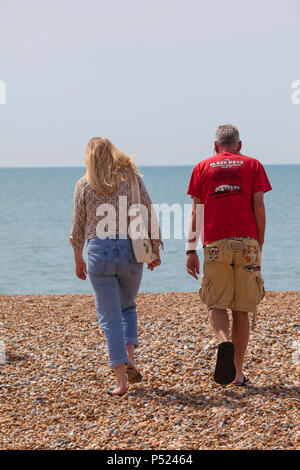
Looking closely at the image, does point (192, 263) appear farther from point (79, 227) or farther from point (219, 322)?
point (79, 227)

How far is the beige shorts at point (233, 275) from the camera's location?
208 inches

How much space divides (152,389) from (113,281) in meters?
1.01

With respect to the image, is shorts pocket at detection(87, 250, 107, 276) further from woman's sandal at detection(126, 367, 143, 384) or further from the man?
woman's sandal at detection(126, 367, 143, 384)

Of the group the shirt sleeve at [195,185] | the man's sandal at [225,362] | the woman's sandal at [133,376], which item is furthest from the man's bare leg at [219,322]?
the shirt sleeve at [195,185]

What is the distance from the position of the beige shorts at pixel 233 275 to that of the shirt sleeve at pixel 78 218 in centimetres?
96

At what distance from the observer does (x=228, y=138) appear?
5.40m

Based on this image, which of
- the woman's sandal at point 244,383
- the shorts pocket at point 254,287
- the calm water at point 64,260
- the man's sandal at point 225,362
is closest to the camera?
the man's sandal at point 225,362

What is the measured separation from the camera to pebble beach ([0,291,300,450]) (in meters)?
4.83

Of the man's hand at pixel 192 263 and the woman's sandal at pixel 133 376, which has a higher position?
the man's hand at pixel 192 263

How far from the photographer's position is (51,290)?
19938mm

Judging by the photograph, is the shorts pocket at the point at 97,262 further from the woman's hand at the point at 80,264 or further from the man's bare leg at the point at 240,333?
the man's bare leg at the point at 240,333

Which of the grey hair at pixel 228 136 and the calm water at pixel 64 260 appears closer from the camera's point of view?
the grey hair at pixel 228 136

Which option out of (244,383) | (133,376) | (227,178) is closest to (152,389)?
(133,376)

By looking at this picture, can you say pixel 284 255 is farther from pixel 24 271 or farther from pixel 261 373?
pixel 261 373
